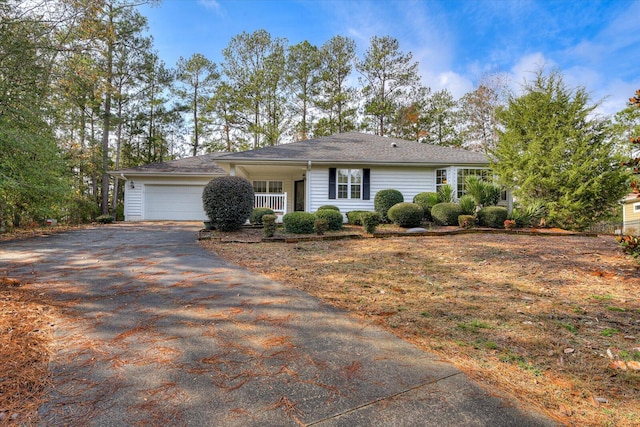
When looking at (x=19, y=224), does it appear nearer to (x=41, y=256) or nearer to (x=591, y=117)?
(x=41, y=256)

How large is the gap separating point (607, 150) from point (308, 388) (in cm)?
1197

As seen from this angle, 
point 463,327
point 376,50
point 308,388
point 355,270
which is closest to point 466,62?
point 376,50

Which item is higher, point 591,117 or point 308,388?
point 591,117

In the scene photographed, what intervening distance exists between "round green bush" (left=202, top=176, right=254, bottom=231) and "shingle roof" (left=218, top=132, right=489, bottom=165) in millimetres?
2959

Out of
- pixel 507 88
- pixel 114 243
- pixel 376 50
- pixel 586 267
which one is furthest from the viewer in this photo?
pixel 376 50

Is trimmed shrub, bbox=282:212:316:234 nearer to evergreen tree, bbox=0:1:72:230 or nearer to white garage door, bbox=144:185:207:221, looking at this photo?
evergreen tree, bbox=0:1:72:230

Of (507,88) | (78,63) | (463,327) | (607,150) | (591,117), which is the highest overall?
(507,88)

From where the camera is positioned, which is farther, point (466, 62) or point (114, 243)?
point (466, 62)

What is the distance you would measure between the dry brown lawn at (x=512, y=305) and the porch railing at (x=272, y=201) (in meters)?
5.15

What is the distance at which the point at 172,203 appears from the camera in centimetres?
1563

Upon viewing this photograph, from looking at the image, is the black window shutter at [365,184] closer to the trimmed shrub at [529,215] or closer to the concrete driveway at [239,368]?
the trimmed shrub at [529,215]

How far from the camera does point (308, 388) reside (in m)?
1.79

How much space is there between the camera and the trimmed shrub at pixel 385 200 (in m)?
11.4

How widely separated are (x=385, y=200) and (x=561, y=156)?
18.9 ft
